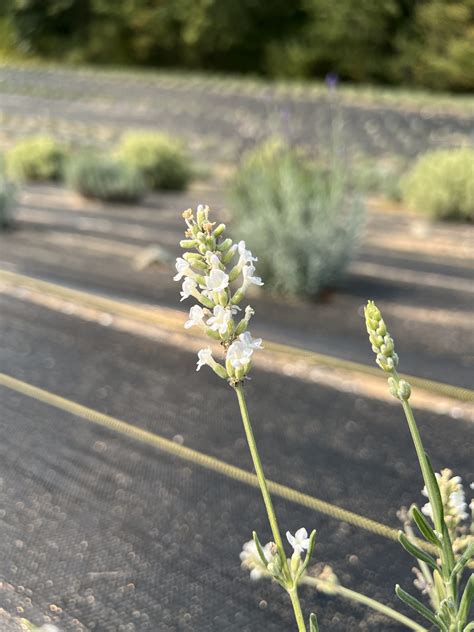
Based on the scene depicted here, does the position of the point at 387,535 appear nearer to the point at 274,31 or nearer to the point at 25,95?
the point at 25,95

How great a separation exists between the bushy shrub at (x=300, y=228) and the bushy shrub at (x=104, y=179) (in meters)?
2.58

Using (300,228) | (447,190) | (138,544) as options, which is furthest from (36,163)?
(138,544)

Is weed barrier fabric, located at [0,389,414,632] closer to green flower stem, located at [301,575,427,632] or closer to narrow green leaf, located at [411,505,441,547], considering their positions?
green flower stem, located at [301,575,427,632]

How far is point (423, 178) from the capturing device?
7891mm

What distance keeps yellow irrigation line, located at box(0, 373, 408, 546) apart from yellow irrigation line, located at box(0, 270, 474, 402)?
99 centimetres

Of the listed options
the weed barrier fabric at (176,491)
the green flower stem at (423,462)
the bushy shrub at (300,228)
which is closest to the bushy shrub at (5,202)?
the bushy shrub at (300,228)

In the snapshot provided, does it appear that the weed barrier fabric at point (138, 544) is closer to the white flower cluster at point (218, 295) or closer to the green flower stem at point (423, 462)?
the green flower stem at point (423, 462)

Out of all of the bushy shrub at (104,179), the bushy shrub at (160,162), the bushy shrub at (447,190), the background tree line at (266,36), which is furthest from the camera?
the background tree line at (266,36)

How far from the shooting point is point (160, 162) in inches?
364

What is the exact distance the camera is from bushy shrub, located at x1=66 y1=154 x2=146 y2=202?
757 centimetres

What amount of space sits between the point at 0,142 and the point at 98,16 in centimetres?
1527

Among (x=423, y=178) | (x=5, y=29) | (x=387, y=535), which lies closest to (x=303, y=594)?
(x=387, y=535)

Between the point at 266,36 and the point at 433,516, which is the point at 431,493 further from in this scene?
the point at 266,36

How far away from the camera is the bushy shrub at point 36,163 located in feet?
30.1
